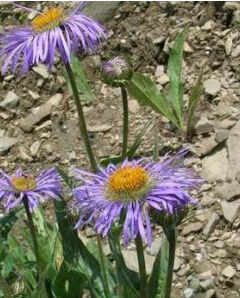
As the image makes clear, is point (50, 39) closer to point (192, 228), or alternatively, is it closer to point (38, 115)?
point (192, 228)

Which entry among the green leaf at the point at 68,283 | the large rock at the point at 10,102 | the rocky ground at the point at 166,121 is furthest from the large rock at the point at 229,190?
the large rock at the point at 10,102

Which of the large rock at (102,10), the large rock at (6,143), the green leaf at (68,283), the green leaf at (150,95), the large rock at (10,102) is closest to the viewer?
the green leaf at (68,283)

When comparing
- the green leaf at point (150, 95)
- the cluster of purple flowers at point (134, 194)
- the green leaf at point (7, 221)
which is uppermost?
the cluster of purple flowers at point (134, 194)

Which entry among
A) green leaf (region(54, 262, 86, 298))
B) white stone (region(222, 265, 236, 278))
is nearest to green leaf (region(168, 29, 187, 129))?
white stone (region(222, 265, 236, 278))

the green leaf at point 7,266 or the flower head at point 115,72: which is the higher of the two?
the flower head at point 115,72

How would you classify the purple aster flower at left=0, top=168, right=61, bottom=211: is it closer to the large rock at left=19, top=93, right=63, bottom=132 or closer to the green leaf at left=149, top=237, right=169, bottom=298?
the green leaf at left=149, top=237, right=169, bottom=298

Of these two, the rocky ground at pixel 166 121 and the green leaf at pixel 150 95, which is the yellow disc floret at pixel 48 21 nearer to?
the rocky ground at pixel 166 121
